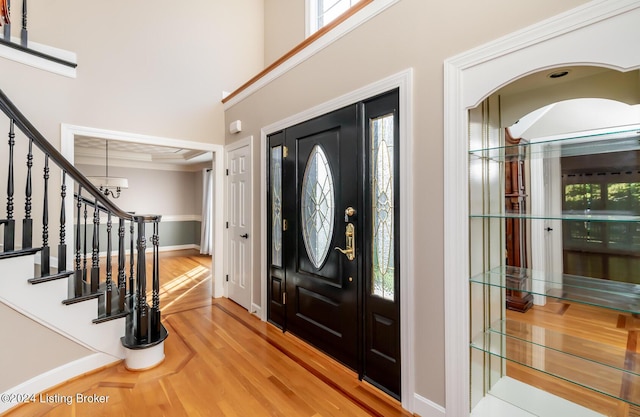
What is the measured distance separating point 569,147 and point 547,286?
0.71 meters

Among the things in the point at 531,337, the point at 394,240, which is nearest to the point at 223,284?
the point at 394,240

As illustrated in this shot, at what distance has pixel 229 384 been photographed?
6.99 feet

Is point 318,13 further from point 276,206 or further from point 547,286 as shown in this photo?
point 547,286

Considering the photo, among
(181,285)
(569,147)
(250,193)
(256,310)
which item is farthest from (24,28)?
(569,147)

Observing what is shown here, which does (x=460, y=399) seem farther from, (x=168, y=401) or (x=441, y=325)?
(x=168, y=401)

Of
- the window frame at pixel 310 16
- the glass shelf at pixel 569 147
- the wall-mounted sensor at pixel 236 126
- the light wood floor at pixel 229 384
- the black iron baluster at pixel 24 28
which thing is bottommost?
the light wood floor at pixel 229 384

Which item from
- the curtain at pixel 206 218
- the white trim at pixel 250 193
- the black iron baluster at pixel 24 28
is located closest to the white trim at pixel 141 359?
the white trim at pixel 250 193

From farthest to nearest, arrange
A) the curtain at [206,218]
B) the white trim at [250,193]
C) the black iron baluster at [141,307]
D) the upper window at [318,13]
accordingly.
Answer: the curtain at [206,218], the upper window at [318,13], the white trim at [250,193], the black iron baluster at [141,307]

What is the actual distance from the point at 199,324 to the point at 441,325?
8.43ft

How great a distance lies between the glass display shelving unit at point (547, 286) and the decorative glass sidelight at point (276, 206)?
1921 millimetres

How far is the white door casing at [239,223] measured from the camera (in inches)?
142

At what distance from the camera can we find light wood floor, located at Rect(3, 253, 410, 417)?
1868 millimetres

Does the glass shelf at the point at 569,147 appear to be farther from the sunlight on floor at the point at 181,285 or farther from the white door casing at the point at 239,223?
the sunlight on floor at the point at 181,285

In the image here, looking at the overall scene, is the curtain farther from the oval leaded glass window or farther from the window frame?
the oval leaded glass window
